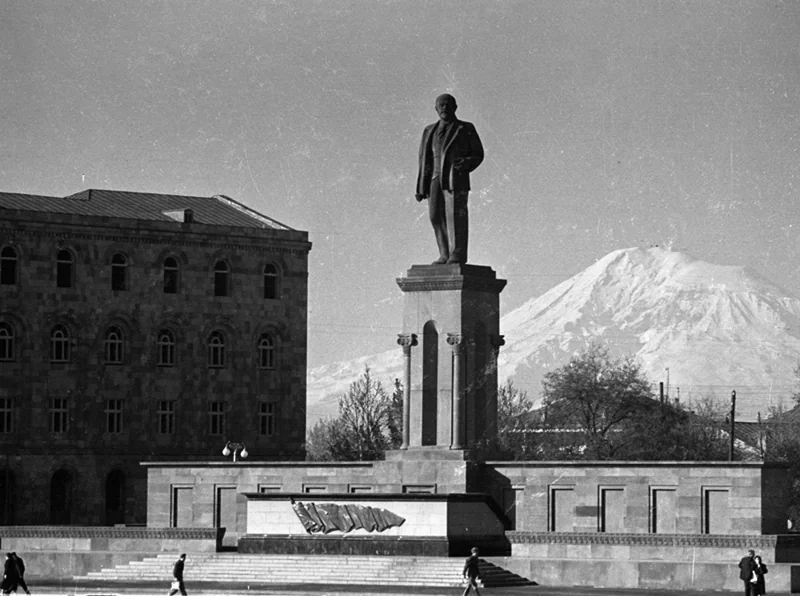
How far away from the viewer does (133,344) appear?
110938 millimetres

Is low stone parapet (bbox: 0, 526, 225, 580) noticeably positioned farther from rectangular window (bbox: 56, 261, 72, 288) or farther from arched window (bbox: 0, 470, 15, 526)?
rectangular window (bbox: 56, 261, 72, 288)

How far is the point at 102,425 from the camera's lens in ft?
360

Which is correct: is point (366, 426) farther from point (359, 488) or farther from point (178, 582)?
point (178, 582)

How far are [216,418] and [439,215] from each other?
4625cm

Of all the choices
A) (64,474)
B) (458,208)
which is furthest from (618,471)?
(64,474)

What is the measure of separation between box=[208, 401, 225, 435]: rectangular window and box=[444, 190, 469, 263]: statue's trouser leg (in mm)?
46143

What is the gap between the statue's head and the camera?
224 feet

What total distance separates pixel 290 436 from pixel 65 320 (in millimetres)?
13418

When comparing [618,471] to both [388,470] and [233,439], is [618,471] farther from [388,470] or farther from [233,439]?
[233,439]

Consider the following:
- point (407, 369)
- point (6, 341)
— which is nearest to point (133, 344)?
point (6, 341)

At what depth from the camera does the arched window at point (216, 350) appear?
11331 cm

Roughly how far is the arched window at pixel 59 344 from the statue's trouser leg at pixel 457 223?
43.4m

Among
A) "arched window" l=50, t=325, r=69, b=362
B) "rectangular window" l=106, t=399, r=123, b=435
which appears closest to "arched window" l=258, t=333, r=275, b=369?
"rectangular window" l=106, t=399, r=123, b=435

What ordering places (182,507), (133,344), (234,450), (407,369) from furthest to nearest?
(133,344)
(234,450)
(182,507)
(407,369)
